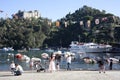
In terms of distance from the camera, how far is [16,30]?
598 feet

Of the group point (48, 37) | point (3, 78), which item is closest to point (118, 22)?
point (48, 37)

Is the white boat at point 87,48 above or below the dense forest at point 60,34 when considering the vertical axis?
below

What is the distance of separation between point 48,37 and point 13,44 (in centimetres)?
2093

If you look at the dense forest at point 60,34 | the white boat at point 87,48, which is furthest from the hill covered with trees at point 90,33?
the white boat at point 87,48

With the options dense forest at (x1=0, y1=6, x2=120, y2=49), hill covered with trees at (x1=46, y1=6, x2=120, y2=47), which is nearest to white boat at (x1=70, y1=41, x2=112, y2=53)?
hill covered with trees at (x1=46, y1=6, x2=120, y2=47)

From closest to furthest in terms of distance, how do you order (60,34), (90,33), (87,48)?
(87,48)
(90,33)
(60,34)

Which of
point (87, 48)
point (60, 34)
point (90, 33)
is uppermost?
point (60, 34)

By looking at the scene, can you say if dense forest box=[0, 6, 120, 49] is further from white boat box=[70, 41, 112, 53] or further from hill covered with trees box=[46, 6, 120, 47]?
white boat box=[70, 41, 112, 53]

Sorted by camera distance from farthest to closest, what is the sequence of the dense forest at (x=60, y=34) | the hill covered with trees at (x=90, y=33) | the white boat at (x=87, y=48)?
1. the dense forest at (x=60, y=34)
2. the hill covered with trees at (x=90, y=33)
3. the white boat at (x=87, y=48)

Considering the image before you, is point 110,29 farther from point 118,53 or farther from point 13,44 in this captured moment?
point 13,44

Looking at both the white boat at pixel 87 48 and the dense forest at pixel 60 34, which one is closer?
the white boat at pixel 87 48

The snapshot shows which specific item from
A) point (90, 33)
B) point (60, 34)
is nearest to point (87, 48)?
point (90, 33)

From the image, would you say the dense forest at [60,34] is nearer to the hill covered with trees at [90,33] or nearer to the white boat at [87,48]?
the hill covered with trees at [90,33]

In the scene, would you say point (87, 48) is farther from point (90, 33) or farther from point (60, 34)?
point (60, 34)
